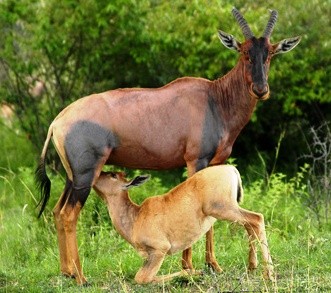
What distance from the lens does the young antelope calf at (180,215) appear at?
8.47 metres

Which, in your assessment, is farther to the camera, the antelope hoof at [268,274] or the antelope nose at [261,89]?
the antelope nose at [261,89]

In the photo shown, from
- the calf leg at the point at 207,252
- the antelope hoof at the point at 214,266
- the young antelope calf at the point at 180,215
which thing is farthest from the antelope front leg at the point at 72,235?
the antelope hoof at the point at 214,266

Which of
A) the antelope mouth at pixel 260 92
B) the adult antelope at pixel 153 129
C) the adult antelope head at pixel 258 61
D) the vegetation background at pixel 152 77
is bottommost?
the vegetation background at pixel 152 77

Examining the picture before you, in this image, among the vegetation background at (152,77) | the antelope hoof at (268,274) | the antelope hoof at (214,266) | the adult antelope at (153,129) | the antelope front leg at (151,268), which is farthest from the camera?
the vegetation background at (152,77)

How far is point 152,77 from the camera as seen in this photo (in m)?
16.2

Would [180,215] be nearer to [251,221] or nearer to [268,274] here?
[251,221]

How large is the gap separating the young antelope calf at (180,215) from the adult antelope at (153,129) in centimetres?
28

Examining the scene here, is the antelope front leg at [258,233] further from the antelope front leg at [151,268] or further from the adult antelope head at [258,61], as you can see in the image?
the adult antelope head at [258,61]

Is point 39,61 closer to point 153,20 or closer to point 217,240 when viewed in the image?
point 153,20

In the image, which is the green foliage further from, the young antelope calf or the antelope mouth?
the young antelope calf

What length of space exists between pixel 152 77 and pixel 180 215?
781 centimetres

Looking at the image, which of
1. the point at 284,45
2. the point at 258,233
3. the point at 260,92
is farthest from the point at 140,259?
the point at 284,45

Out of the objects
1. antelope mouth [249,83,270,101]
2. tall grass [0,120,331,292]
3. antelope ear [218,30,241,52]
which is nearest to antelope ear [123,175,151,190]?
tall grass [0,120,331,292]

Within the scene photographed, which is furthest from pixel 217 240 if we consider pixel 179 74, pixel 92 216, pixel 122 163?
pixel 179 74
